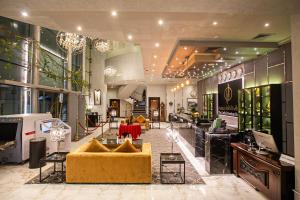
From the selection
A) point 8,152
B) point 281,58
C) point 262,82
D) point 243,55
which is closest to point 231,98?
point 262,82

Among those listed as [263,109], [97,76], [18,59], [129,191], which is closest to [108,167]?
[129,191]

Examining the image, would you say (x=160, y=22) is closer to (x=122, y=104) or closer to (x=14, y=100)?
(x=14, y=100)

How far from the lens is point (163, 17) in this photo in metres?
4.12

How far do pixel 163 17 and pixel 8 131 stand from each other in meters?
5.37

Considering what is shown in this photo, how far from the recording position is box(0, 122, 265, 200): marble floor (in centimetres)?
375

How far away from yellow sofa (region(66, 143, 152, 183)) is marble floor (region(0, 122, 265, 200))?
0.13 metres

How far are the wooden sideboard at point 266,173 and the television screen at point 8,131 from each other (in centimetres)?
607

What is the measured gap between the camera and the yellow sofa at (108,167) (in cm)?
424

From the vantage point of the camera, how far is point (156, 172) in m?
5.00

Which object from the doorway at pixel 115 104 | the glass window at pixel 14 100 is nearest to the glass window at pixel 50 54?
the glass window at pixel 14 100

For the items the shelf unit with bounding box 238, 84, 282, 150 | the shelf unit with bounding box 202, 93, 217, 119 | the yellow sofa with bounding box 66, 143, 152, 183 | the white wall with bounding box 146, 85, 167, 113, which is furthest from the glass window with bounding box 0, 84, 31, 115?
the white wall with bounding box 146, 85, 167, 113

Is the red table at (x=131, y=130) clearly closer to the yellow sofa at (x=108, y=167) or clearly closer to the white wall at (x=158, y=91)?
the yellow sofa at (x=108, y=167)

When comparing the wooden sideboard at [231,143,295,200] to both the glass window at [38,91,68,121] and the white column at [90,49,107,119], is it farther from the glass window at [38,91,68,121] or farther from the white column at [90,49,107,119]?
the white column at [90,49,107,119]

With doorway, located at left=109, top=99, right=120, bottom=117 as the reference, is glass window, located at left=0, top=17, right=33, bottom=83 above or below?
above
